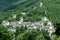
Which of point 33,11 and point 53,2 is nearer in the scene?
point 33,11

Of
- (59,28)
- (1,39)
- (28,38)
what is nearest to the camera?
(1,39)

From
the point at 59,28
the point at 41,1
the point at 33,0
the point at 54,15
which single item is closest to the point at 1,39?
the point at 59,28

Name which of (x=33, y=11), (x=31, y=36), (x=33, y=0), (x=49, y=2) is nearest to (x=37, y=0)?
(x=33, y=0)

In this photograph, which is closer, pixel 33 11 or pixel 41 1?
pixel 33 11

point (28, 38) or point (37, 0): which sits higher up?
point (37, 0)

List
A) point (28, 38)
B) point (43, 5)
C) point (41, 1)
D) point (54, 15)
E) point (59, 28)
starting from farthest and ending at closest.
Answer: point (41, 1) → point (43, 5) → point (54, 15) → point (28, 38) → point (59, 28)

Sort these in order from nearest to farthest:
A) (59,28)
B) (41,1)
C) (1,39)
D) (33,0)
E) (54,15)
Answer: (1,39) < (59,28) < (54,15) < (41,1) < (33,0)

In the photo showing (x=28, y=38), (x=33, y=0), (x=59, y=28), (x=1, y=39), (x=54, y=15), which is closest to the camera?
(x=1, y=39)

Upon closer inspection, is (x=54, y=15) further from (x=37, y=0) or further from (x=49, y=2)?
(x=37, y=0)

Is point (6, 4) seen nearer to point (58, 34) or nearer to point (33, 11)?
point (33, 11)

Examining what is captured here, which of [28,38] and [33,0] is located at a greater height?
[33,0]
